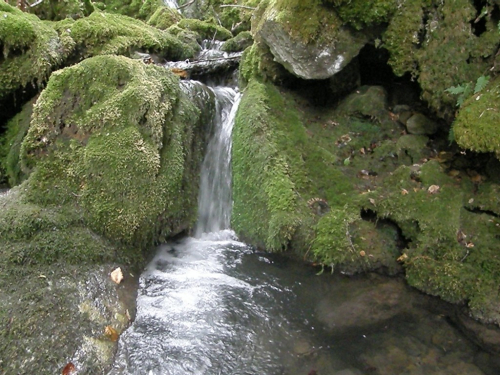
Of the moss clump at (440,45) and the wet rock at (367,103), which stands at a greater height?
the moss clump at (440,45)

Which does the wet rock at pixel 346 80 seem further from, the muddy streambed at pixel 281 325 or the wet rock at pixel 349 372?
the wet rock at pixel 349 372

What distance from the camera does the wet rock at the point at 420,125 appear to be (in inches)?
231

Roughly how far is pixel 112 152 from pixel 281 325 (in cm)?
305

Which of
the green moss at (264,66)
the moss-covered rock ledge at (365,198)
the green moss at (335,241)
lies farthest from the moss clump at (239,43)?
the green moss at (335,241)

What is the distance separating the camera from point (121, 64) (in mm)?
5363

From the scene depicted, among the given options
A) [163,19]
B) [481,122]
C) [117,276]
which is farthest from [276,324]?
[163,19]

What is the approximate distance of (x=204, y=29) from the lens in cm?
1330

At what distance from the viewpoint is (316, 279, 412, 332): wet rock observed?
4.27 m

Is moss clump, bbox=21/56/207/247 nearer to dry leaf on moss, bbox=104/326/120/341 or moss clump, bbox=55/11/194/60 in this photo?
dry leaf on moss, bbox=104/326/120/341

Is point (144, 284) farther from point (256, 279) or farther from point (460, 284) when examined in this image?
point (460, 284)

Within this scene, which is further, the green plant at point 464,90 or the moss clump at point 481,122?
the green plant at point 464,90

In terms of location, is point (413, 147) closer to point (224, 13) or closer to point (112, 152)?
point (112, 152)

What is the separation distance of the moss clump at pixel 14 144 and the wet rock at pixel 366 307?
5065 mm

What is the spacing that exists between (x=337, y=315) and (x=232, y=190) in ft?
9.46
